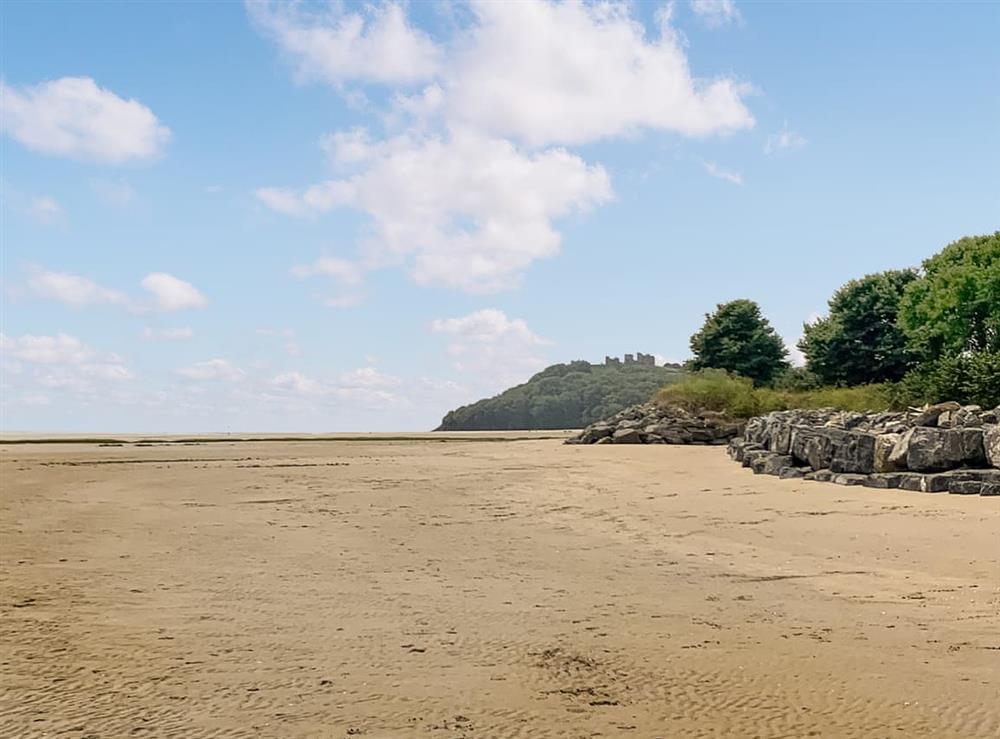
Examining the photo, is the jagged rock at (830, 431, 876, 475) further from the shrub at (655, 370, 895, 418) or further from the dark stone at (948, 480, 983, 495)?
the shrub at (655, 370, 895, 418)

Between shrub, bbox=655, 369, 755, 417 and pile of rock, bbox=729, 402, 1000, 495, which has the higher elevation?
shrub, bbox=655, 369, 755, 417

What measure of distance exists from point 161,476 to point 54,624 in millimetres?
13140

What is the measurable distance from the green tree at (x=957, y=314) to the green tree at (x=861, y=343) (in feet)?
4.36

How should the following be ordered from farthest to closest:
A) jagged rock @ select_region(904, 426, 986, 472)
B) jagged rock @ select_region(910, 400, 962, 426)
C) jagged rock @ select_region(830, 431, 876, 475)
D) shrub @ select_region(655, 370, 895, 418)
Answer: shrub @ select_region(655, 370, 895, 418)
jagged rock @ select_region(910, 400, 962, 426)
jagged rock @ select_region(830, 431, 876, 475)
jagged rock @ select_region(904, 426, 986, 472)

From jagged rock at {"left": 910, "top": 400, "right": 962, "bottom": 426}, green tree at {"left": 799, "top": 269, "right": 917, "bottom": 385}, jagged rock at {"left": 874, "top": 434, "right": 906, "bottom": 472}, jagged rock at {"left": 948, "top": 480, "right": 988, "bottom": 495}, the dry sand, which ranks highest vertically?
green tree at {"left": 799, "top": 269, "right": 917, "bottom": 385}

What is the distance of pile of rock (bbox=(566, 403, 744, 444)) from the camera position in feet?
100

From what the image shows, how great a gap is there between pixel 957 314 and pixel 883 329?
4427 mm

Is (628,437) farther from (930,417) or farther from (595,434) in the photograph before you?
(930,417)

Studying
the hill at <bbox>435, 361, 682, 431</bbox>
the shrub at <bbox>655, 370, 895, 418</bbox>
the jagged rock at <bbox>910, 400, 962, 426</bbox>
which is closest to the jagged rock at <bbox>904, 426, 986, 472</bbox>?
the jagged rock at <bbox>910, 400, 962, 426</bbox>

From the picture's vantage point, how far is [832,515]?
34.1 feet

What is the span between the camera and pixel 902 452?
12.5m

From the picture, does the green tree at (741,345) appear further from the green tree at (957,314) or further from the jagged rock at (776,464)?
the jagged rock at (776,464)

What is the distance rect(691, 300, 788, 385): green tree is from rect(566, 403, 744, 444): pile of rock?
10.8 m

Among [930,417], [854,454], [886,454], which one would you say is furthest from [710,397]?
[886,454]
